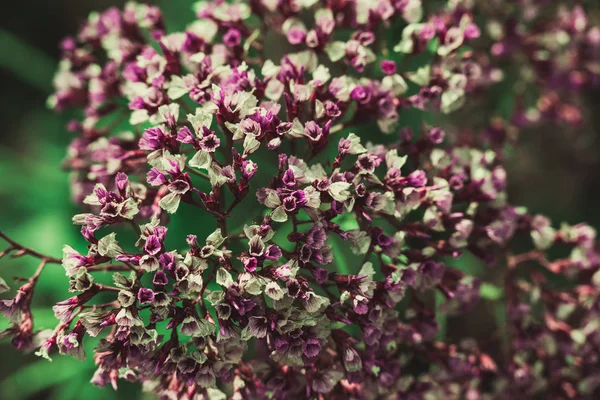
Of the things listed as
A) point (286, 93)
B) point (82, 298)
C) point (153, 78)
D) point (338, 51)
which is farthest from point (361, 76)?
point (82, 298)

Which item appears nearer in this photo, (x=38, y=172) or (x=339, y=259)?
(x=339, y=259)

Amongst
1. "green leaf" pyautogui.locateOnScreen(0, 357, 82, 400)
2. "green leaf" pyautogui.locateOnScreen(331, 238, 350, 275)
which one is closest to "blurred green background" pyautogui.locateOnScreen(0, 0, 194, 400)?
"green leaf" pyautogui.locateOnScreen(0, 357, 82, 400)

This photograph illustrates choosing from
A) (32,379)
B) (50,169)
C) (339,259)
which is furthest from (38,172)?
(339,259)

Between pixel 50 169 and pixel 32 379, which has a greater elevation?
pixel 50 169

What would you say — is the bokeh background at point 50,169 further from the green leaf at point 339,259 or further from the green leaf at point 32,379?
the green leaf at point 339,259

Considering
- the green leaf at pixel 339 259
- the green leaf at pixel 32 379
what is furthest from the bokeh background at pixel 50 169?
the green leaf at pixel 339 259

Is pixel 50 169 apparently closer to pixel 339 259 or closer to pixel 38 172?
pixel 38 172

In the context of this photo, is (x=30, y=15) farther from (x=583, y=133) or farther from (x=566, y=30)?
(x=583, y=133)

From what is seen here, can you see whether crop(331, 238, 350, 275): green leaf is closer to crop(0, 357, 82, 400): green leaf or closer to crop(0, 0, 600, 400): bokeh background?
crop(0, 0, 600, 400): bokeh background
